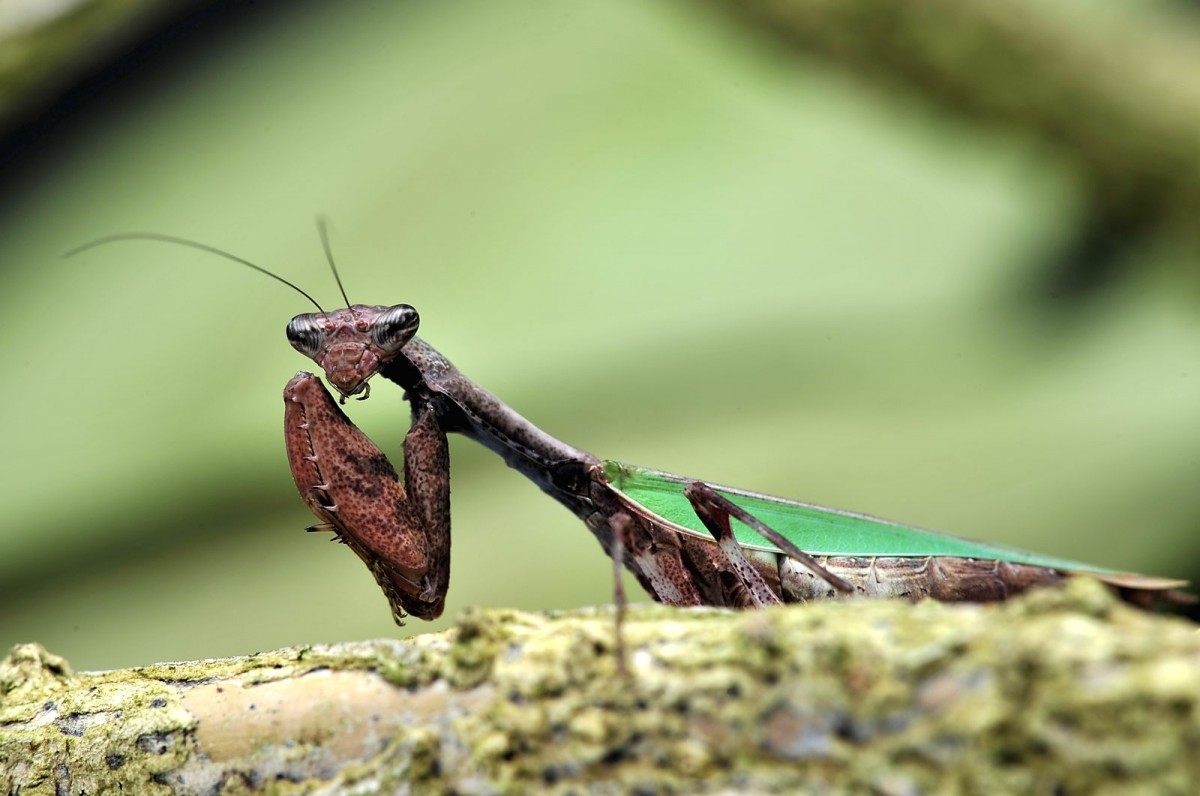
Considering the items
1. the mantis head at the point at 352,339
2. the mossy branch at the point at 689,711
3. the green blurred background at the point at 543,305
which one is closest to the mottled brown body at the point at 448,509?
the mantis head at the point at 352,339

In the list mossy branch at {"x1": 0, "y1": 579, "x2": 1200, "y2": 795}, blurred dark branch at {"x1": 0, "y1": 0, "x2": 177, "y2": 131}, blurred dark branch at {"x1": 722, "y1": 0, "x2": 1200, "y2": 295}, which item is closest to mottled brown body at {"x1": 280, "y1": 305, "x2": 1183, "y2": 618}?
mossy branch at {"x1": 0, "y1": 579, "x2": 1200, "y2": 795}

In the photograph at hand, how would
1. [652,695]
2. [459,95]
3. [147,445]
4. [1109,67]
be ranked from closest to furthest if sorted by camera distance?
[652,695]
[1109,67]
[147,445]
[459,95]

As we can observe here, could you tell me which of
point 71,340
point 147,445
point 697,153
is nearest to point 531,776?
point 147,445

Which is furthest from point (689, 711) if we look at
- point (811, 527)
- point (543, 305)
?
point (543, 305)

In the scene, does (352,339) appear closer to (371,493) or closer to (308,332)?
(308,332)

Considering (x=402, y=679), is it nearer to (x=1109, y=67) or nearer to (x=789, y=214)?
(x=1109, y=67)
